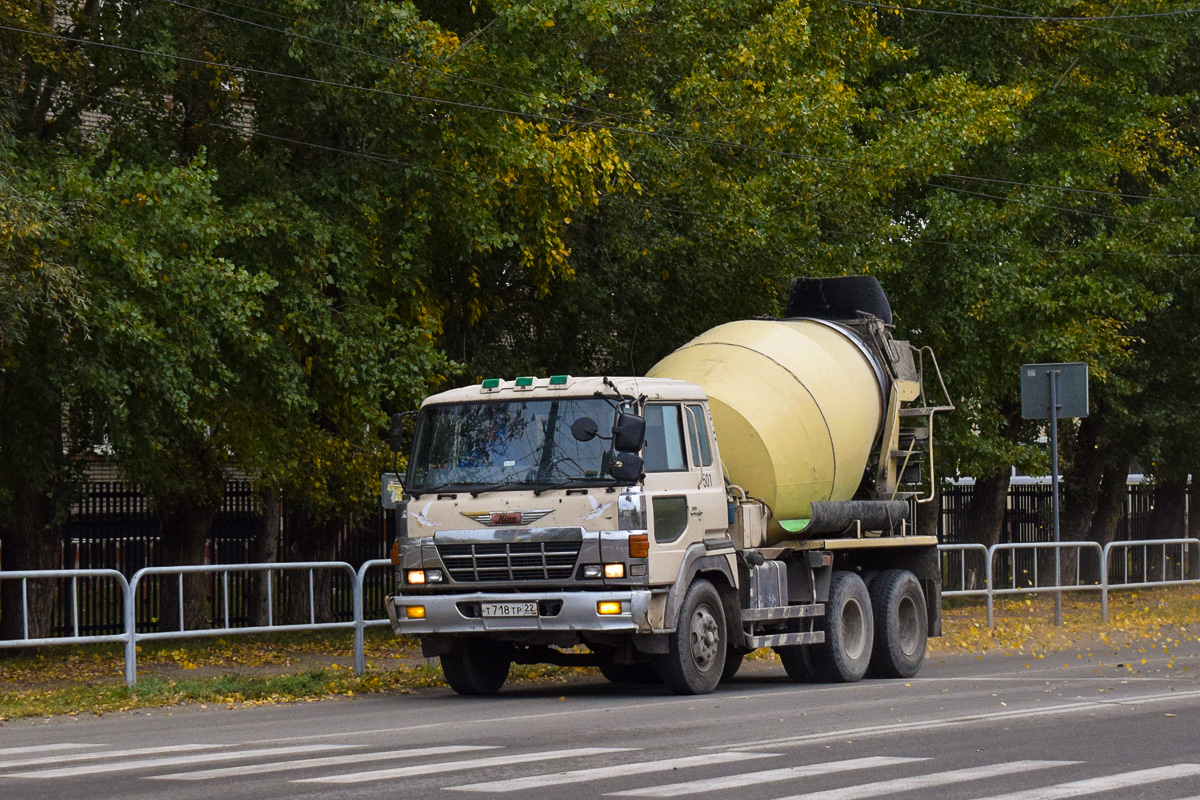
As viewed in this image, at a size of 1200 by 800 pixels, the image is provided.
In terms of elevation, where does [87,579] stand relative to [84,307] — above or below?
below

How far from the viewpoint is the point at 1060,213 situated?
2945 centimetres

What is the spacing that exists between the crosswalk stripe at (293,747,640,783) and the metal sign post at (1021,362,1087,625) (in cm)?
1354

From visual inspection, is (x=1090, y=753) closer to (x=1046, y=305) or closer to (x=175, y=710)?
(x=175, y=710)

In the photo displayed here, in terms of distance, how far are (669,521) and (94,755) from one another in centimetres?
499

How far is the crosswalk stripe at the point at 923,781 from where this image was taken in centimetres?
835

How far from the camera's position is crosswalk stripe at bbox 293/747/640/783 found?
922cm

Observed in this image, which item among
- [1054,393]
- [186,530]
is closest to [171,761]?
[186,530]

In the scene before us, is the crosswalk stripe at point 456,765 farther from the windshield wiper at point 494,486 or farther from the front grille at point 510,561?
the windshield wiper at point 494,486

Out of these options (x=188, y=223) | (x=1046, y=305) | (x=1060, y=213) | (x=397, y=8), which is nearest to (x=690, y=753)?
(x=188, y=223)

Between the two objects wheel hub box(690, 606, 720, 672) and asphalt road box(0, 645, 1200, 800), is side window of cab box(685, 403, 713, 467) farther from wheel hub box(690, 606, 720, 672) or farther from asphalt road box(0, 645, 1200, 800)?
asphalt road box(0, 645, 1200, 800)

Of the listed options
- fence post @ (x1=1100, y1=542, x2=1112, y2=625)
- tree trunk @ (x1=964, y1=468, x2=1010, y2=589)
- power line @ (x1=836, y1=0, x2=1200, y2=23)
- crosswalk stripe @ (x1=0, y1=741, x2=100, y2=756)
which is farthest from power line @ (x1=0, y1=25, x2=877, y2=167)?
tree trunk @ (x1=964, y1=468, x2=1010, y2=589)

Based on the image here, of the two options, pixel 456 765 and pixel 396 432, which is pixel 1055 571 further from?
pixel 456 765

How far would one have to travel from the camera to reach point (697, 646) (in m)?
14.4

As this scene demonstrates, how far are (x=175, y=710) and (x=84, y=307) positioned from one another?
3.38 metres
